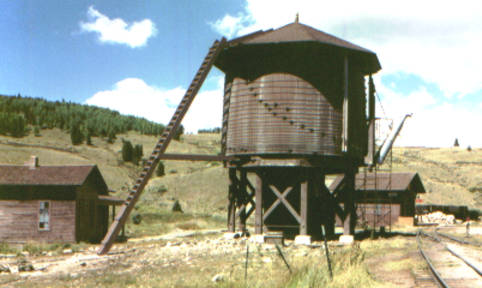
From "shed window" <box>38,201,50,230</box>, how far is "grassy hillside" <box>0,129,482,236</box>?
653cm

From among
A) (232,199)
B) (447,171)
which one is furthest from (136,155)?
(232,199)

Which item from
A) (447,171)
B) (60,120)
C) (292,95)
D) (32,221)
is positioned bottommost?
(32,221)

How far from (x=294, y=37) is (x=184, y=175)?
5394 centimetres

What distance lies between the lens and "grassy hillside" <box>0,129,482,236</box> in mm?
43031

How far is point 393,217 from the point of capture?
141 feet

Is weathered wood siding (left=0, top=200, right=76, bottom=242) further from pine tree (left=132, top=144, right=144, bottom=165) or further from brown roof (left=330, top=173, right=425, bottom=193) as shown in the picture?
pine tree (left=132, top=144, right=144, bottom=165)

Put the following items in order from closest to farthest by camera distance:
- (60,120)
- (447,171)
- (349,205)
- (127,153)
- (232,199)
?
(349,205), (232,199), (127,153), (447,171), (60,120)

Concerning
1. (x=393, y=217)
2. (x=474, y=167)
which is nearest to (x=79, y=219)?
(x=393, y=217)

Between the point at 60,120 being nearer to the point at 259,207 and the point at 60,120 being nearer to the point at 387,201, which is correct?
the point at 387,201

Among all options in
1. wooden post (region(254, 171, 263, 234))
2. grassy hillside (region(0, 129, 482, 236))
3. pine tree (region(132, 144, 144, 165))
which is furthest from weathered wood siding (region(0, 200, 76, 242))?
pine tree (region(132, 144, 144, 165))

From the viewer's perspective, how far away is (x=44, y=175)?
1112 inches

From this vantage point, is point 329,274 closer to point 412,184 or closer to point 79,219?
point 79,219

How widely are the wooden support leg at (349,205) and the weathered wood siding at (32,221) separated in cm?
1468

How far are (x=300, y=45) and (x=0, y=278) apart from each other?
40.9 ft
